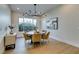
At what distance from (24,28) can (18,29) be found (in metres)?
0.51

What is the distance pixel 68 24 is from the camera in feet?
18.5

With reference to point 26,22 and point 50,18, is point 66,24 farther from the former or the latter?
point 26,22

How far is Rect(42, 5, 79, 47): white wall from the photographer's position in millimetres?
4996

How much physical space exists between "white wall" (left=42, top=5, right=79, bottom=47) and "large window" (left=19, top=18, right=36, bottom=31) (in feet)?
7.27

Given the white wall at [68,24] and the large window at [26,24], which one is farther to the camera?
the large window at [26,24]

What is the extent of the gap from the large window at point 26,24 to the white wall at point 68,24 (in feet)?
7.27

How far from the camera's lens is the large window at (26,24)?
27.5 ft

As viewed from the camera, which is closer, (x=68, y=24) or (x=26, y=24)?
(x=68, y=24)

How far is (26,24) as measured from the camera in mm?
8352

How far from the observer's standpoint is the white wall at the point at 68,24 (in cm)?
500

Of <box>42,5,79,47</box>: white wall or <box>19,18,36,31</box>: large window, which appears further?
<box>19,18,36,31</box>: large window

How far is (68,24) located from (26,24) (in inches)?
152
